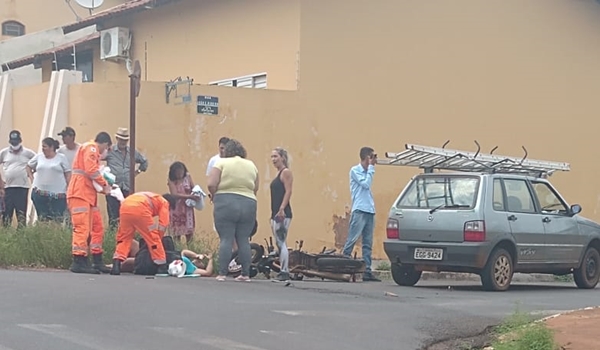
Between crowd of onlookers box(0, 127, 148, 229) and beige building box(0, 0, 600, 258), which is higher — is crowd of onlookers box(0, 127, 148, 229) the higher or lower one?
the lower one

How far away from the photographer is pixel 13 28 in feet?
116

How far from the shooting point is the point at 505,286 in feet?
46.1

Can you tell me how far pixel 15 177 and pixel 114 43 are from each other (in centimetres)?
715

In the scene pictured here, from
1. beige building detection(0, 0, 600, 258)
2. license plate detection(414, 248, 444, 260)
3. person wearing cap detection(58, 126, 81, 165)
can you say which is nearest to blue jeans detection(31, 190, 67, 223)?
person wearing cap detection(58, 126, 81, 165)

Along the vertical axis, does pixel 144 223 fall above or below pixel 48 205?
below

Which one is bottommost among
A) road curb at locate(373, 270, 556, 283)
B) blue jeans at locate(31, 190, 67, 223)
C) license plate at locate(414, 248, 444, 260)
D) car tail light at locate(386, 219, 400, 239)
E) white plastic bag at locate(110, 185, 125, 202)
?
road curb at locate(373, 270, 556, 283)

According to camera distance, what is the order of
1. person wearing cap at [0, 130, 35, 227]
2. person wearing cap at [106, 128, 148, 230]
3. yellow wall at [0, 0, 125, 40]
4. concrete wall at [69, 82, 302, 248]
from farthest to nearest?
yellow wall at [0, 0, 125, 40] < concrete wall at [69, 82, 302, 248] < person wearing cap at [0, 130, 35, 227] < person wearing cap at [106, 128, 148, 230]

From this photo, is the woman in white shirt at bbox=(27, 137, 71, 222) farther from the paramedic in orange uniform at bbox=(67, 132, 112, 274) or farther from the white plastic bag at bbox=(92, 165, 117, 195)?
the paramedic in orange uniform at bbox=(67, 132, 112, 274)

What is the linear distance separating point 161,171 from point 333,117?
11.3 ft

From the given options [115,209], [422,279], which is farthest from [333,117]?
[115,209]

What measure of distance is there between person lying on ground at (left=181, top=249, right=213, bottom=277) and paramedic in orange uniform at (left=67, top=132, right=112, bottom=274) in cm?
101

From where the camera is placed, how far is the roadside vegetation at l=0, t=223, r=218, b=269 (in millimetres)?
14109

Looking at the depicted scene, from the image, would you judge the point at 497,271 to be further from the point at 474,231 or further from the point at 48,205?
the point at 48,205

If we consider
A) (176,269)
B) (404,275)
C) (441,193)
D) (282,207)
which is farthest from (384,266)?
(176,269)
